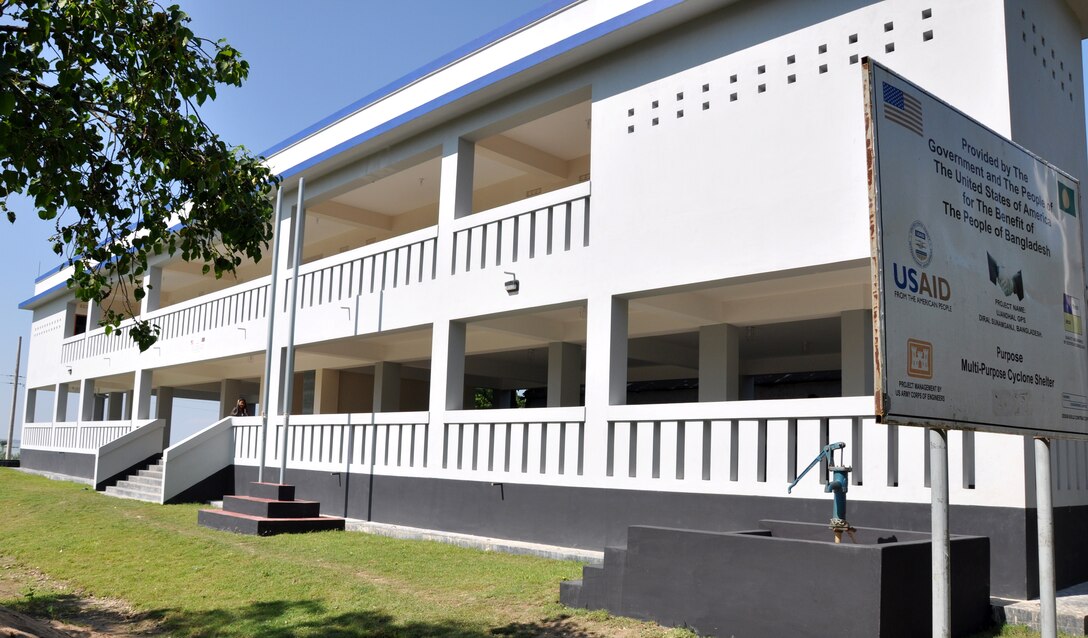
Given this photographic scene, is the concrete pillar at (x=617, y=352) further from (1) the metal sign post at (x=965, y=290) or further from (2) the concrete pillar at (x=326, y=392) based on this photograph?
(2) the concrete pillar at (x=326, y=392)

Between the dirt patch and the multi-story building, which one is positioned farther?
the multi-story building

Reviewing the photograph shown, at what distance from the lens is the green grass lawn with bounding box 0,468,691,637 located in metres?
8.38

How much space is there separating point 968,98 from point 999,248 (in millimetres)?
5799

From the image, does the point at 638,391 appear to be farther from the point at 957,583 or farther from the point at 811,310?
the point at 957,583

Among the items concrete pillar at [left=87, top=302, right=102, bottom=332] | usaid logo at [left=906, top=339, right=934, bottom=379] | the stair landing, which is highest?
concrete pillar at [left=87, top=302, right=102, bottom=332]

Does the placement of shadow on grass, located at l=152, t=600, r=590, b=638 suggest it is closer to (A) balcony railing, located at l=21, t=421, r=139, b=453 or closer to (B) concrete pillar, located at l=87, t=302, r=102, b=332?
(A) balcony railing, located at l=21, t=421, r=139, b=453

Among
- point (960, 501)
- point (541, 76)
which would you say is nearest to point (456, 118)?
point (541, 76)

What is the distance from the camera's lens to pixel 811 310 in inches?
534

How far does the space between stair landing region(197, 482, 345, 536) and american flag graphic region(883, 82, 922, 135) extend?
1205 centimetres

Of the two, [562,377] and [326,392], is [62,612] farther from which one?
[326,392]

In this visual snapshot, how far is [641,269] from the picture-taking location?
11828 mm

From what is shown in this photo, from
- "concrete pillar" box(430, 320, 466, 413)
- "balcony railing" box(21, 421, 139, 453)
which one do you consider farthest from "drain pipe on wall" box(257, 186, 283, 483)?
"balcony railing" box(21, 421, 139, 453)

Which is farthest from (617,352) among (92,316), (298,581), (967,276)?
(92,316)

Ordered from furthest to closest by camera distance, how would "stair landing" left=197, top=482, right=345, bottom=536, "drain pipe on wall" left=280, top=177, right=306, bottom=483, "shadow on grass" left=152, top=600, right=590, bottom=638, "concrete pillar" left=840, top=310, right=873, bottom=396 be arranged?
"drain pipe on wall" left=280, top=177, right=306, bottom=483
"stair landing" left=197, top=482, right=345, bottom=536
"concrete pillar" left=840, top=310, right=873, bottom=396
"shadow on grass" left=152, top=600, right=590, bottom=638
